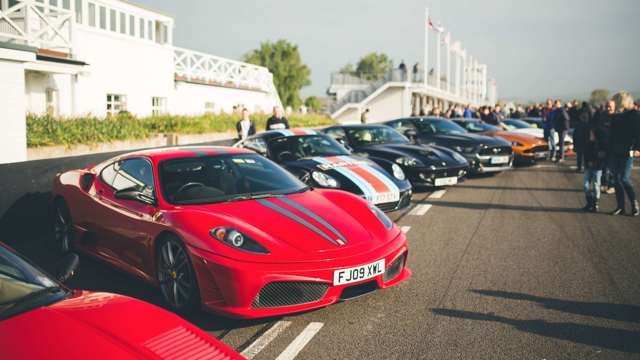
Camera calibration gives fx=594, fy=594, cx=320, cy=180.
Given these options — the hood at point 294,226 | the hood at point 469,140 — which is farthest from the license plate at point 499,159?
the hood at point 294,226

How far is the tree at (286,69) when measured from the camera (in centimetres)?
8538

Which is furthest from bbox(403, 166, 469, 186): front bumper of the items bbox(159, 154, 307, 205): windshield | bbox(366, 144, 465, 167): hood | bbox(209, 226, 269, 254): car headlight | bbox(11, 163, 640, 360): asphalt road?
bbox(209, 226, 269, 254): car headlight

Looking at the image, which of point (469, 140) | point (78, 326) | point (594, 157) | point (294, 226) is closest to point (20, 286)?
point (78, 326)

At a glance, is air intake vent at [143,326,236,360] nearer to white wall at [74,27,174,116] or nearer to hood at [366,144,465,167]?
hood at [366,144,465,167]

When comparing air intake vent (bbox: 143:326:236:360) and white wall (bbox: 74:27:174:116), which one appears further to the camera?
white wall (bbox: 74:27:174:116)

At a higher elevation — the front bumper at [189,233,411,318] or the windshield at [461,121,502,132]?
the windshield at [461,121,502,132]

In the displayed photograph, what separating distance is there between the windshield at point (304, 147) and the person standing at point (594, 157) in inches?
153

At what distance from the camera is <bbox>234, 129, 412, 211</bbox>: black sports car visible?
8.58 m

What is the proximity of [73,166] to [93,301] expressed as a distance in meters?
6.23

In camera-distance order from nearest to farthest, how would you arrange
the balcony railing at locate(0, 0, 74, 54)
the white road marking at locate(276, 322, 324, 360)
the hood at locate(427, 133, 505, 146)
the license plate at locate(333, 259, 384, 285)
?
the white road marking at locate(276, 322, 324, 360) → the license plate at locate(333, 259, 384, 285) → the hood at locate(427, 133, 505, 146) → the balcony railing at locate(0, 0, 74, 54)

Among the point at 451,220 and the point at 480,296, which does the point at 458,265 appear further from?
the point at 451,220

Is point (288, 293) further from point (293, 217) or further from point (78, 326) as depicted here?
point (78, 326)

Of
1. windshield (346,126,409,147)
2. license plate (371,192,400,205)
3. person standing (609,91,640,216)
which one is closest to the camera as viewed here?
license plate (371,192,400,205)

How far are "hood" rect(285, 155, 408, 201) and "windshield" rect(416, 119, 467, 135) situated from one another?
588 cm
